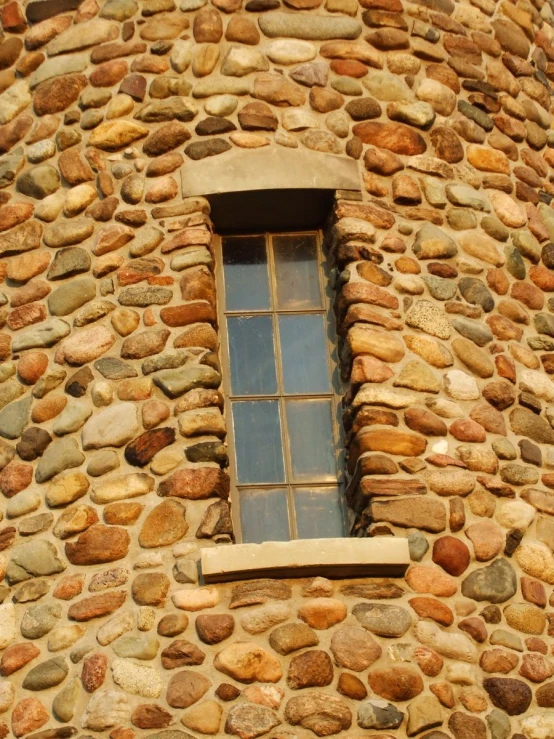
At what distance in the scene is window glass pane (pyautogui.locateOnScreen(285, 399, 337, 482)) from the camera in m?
7.21

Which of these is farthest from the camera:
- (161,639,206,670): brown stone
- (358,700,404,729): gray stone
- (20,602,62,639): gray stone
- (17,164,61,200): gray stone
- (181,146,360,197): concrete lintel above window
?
(17,164,61,200): gray stone

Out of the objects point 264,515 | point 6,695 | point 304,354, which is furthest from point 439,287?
point 6,695

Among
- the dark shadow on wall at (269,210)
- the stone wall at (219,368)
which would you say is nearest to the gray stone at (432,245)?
the stone wall at (219,368)

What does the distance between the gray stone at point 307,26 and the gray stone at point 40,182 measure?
1.15m

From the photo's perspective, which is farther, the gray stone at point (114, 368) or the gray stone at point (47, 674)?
the gray stone at point (114, 368)

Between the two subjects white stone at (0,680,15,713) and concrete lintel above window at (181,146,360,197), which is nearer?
white stone at (0,680,15,713)

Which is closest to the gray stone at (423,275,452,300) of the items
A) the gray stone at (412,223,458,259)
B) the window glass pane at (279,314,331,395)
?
the gray stone at (412,223,458,259)

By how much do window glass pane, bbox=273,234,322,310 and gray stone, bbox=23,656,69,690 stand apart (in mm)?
1909

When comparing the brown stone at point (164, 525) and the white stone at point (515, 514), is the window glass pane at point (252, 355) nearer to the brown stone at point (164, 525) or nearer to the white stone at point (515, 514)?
the brown stone at point (164, 525)

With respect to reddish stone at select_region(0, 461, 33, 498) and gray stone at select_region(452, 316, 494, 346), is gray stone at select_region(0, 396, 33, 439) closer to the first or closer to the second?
reddish stone at select_region(0, 461, 33, 498)

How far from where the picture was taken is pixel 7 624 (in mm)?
6684

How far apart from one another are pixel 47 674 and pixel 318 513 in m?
1.31

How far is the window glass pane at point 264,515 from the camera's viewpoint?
706cm

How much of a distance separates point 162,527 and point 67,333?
1.05 meters
